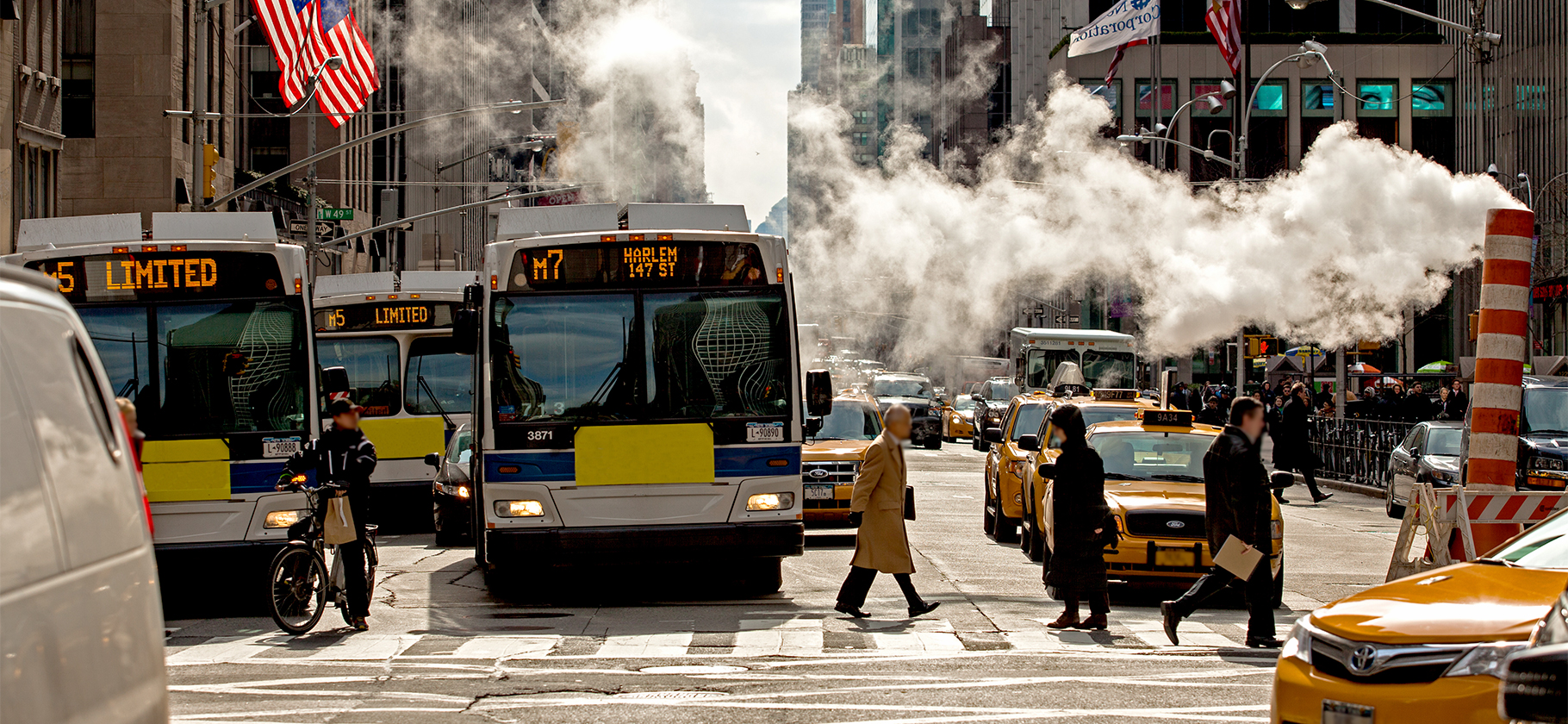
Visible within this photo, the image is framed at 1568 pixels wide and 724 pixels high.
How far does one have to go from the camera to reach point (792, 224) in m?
141

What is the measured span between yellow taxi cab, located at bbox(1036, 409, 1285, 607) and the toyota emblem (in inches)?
204

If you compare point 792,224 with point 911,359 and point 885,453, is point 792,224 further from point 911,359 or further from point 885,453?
point 885,453

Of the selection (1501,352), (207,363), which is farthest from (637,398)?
(1501,352)

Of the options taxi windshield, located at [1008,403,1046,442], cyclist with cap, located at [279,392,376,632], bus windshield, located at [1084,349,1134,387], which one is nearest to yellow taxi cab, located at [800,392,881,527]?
taxi windshield, located at [1008,403,1046,442]

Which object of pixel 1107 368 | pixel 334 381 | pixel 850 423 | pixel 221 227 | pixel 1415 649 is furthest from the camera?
pixel 1107 368

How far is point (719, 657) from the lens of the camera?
9.34 m

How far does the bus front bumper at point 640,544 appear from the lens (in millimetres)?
11562

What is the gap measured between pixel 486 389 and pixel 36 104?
24.1m

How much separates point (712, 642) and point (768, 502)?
80.8 inches

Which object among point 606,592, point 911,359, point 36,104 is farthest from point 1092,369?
point 911,359

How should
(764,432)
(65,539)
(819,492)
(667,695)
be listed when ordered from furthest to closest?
(819,492), (764,432), (667,695), (65,539)

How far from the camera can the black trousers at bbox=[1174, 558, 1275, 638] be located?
31.1ft

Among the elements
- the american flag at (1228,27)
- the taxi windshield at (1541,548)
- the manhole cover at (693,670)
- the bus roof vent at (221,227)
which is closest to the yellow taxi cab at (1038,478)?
the manhole cover at (693,670)

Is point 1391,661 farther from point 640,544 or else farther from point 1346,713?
point 640,544
